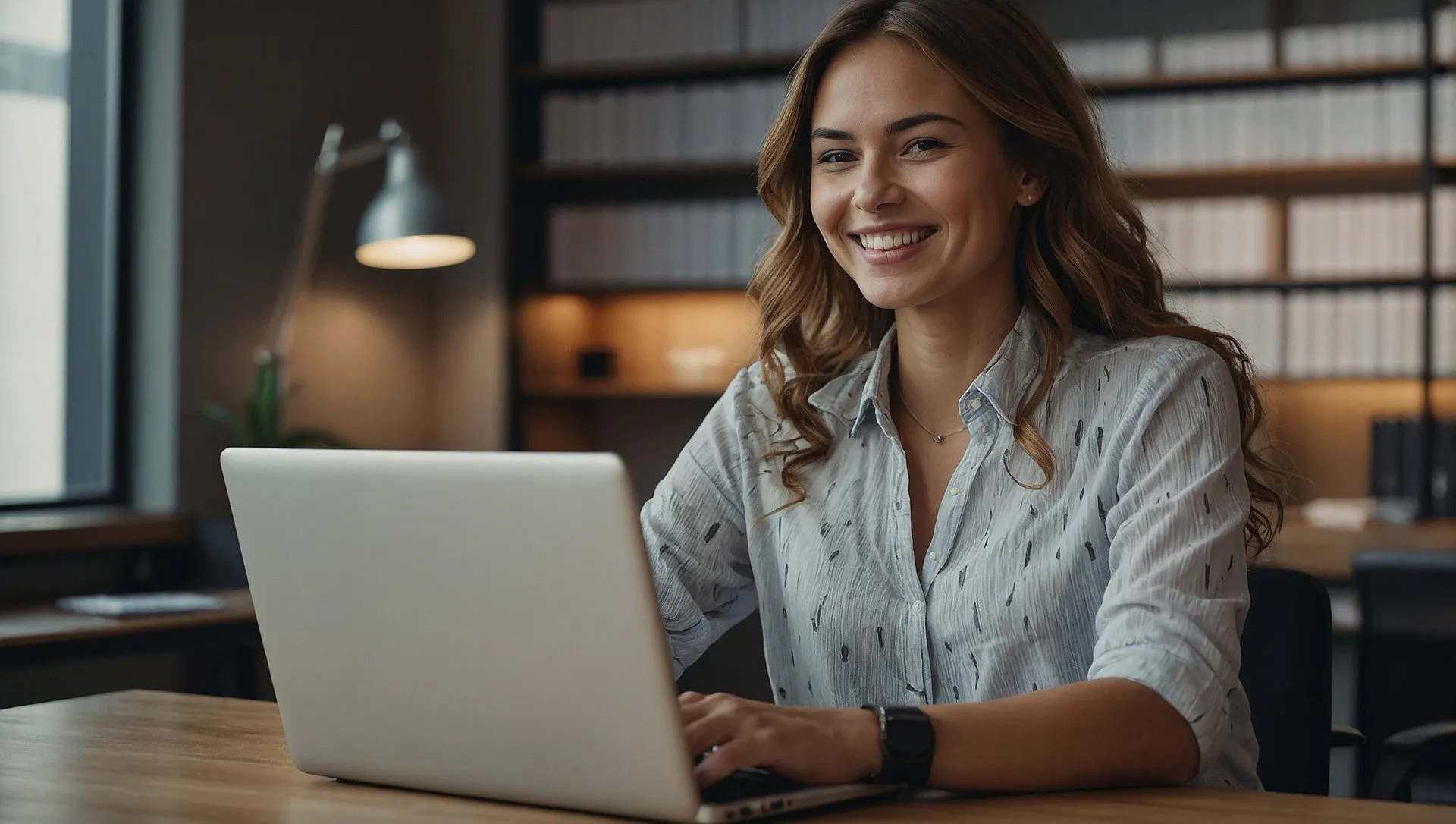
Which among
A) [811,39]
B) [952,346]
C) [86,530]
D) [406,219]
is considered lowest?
[86,530]

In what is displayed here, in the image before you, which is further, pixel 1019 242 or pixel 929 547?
pixel 1019 242

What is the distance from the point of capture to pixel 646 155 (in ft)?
15.4

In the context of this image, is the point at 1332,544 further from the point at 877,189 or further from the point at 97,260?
the point at 97,260

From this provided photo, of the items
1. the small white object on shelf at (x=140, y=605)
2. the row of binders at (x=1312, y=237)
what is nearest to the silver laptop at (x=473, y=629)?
the small white object on shelf at (x=140, y=605)

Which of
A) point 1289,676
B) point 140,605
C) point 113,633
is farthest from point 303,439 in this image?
point 1289,676

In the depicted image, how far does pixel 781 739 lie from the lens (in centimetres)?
104

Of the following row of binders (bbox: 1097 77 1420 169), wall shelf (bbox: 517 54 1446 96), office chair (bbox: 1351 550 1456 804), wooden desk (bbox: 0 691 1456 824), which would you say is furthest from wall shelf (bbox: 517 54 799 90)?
wooden desk (bbox: 0 691 1456 824)

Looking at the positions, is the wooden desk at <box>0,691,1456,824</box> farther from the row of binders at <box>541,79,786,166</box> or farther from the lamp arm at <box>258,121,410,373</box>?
the row of binders at <box>541,79,786,166</box>

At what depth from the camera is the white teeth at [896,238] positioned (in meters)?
1.52

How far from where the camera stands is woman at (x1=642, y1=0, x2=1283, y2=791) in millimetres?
1344

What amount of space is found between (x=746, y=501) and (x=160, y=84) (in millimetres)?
2882

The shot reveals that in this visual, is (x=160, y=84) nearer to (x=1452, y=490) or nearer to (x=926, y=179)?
(x=926, y=179)

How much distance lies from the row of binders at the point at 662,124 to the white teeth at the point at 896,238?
303 cm

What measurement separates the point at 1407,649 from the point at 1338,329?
1.93 metres
